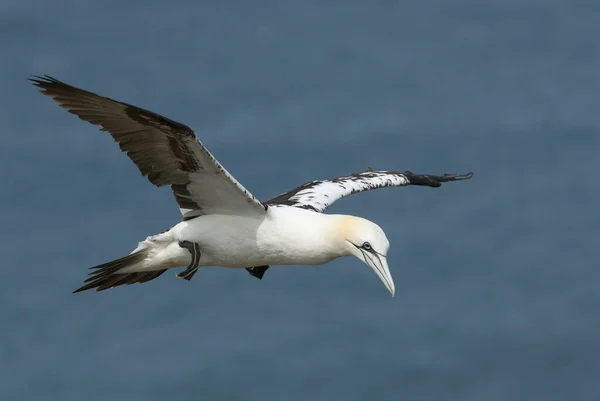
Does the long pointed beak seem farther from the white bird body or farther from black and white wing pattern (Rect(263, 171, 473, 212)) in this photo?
black and white wing pattern (Rect(263, 171, 473, 212))

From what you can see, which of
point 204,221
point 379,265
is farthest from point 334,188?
point 379,265

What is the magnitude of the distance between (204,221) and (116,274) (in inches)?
52.9

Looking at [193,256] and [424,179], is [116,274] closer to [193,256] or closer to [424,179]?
[193,256]

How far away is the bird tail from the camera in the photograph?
61.1ft

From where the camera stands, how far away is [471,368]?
3503 cm

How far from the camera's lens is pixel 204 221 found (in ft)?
60.1

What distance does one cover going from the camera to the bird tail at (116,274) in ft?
61.1

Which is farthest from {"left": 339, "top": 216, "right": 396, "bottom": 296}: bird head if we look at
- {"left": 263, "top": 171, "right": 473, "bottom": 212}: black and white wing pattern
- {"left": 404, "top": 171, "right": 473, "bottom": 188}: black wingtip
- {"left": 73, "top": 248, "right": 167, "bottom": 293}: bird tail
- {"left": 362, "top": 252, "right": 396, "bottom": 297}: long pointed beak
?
{"left": 404, "top": 171, "right": 473, "bottom": 188}: black wingtip

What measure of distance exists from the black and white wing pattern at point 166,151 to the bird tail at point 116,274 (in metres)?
0.77

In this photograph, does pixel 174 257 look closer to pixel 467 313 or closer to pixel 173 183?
pixel 173 183

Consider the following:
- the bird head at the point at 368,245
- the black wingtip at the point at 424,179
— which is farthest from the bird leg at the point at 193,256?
the black wingtip at the point at 424,179

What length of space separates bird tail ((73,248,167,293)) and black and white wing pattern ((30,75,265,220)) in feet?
Result: 2.52

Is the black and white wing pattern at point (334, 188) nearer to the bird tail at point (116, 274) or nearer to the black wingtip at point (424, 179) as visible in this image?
the black wingtip at point (424, 179)

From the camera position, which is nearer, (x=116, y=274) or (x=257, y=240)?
(x=257, y=240)
